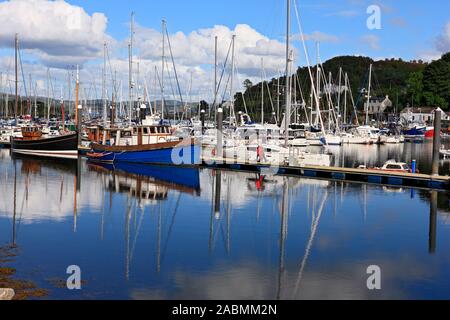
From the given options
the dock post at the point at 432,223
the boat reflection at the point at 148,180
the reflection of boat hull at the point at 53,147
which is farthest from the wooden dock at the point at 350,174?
the reflection of boat hull at the point at 53,147

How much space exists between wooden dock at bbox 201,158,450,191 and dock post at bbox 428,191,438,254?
1368mm

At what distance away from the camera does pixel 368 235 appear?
22.8 m

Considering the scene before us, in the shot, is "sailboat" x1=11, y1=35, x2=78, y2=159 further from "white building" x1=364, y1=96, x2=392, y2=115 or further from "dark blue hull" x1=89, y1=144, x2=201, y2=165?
"white building" x1=364, y1=96, x2=392, y2=115

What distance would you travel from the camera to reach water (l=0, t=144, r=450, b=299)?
1553 cm

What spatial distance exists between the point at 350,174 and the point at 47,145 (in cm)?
3289

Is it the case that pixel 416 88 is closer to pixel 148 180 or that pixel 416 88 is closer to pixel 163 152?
pixel 163 152

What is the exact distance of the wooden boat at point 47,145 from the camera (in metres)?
56.9

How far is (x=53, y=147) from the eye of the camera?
5784cm

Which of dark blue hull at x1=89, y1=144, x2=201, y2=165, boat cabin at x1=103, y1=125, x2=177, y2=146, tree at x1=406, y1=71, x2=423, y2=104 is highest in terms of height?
tree at x1=406, y1=71, x2=423, y2=104

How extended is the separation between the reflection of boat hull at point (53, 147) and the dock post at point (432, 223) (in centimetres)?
3569

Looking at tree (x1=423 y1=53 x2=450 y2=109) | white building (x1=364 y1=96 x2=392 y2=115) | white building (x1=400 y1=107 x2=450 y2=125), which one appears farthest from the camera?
white building (x1=364 y1=96 x2=392 y2=115)

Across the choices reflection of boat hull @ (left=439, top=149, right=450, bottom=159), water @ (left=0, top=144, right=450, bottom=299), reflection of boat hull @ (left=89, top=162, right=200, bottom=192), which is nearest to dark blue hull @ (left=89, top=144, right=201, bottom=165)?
reflection of boat hull @ (left=89, top=162, right=200, bottom=192)
